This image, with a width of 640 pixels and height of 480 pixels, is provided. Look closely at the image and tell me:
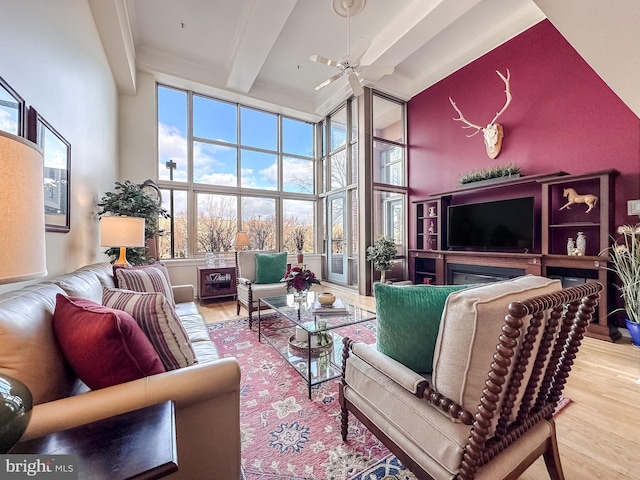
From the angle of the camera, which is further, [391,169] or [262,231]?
[262,231]

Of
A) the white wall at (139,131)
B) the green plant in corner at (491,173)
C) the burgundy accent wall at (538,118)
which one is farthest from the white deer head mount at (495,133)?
the white wall at (139,131)

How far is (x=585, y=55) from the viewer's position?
2.19 metres

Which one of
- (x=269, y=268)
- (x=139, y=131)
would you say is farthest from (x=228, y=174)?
(x=269, y=268)

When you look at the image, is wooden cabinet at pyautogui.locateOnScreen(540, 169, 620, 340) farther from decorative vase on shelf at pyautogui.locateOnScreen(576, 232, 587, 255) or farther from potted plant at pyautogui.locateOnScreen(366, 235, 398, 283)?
potted plant at pyautogui.locateOnScreen(366, 235, 398, 283)

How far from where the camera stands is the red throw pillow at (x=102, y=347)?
0.90 m

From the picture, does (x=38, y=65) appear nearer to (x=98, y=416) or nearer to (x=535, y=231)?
(x=98, y=416)

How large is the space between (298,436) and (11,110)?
236 centimetres

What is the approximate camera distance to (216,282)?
15.6 ft

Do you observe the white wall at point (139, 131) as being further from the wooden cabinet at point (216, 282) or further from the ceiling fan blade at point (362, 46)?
the ceiling fan blade at point (362, 46)

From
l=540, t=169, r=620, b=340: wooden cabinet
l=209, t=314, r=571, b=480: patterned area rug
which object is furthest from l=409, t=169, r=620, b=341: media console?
l=209, t=314, r=571, b=480: patterned area rug

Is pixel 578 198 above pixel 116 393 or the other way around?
above

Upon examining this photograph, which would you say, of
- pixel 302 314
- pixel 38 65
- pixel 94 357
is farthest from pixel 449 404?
pixel 38 65

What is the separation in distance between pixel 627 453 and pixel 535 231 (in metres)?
2.87

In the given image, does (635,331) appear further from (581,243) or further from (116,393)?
(116,393)
